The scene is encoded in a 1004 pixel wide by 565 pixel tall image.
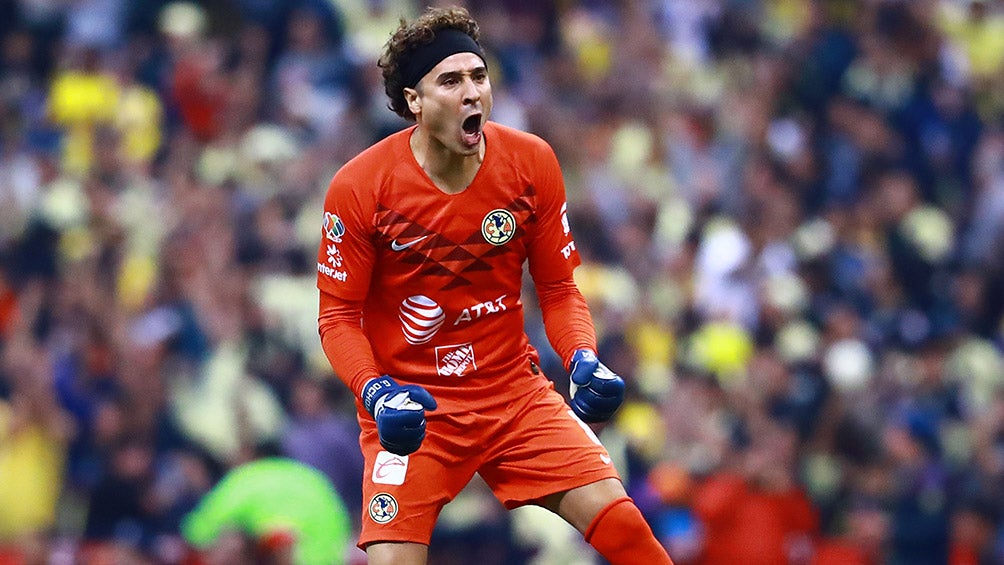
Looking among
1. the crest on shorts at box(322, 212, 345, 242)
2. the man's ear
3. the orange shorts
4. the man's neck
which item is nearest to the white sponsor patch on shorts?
the orange shorts

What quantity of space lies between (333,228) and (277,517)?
3.15 meters

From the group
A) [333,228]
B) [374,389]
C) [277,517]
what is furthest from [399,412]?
[277,517]

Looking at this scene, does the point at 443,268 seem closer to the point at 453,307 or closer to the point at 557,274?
the point at 453,307

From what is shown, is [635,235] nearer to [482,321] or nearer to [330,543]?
[330,543]

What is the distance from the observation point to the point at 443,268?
6250 mm

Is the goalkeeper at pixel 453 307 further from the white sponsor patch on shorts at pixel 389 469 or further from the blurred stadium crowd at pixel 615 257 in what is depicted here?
the blurred stadium crowd at pixel 615 257

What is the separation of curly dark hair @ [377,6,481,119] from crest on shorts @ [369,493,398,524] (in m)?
1.45

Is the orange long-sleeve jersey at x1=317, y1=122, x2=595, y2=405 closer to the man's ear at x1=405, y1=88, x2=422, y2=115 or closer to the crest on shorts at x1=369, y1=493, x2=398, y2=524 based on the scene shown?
the man's ear at x1=405, y1=88, x2=422, y2=115

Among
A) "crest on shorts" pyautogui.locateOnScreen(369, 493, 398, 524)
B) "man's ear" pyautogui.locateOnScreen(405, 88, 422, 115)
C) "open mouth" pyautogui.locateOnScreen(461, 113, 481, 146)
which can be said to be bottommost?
"crest on shorts" pyautogui.locateOnScreen(369, 493, 398, 524)

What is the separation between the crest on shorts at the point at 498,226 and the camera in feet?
20.5

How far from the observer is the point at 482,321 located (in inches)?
251

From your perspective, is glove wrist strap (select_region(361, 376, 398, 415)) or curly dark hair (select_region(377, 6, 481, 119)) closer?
glove wrist strap (select_region(361, 376, 398, 415))

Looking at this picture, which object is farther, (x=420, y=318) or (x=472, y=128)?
(x=420, y=318)

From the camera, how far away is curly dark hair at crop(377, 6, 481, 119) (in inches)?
244
